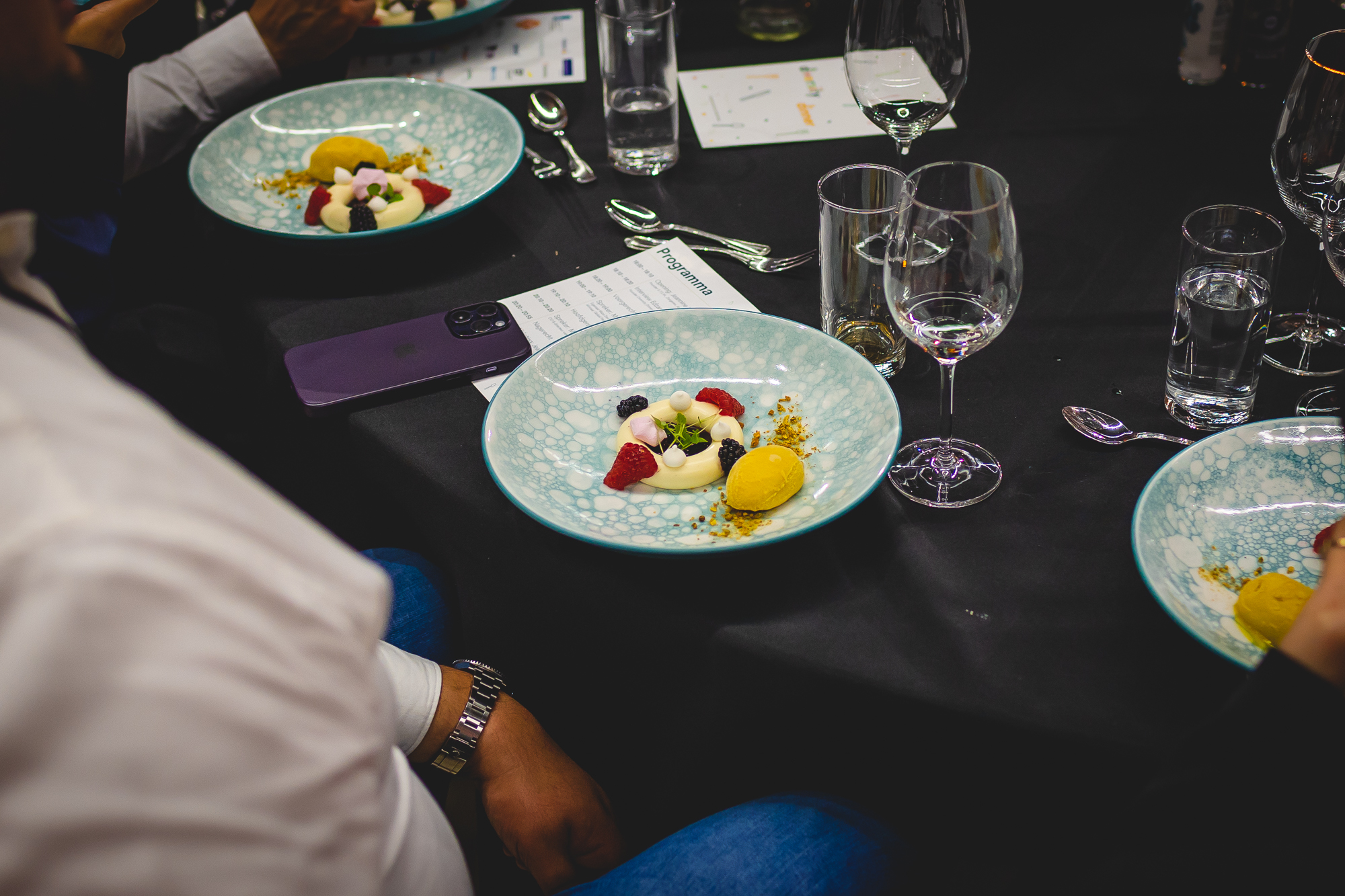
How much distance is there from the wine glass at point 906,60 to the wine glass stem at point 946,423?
1.42 ft

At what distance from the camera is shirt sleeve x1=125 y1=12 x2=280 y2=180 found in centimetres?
148

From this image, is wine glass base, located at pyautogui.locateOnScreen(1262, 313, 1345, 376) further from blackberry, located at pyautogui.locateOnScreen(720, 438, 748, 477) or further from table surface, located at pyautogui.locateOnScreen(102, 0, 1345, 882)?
blackberry, located at pyautogui.locateOnScreen(720, 438, 748, 477)

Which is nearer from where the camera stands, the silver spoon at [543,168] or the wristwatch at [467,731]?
the wristwatch at [467,731]

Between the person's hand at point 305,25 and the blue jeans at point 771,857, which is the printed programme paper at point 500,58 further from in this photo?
the blue jeans at point 771,857

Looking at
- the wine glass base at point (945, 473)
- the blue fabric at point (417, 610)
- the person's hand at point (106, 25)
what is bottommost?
the blue fabric at point (417, 610)

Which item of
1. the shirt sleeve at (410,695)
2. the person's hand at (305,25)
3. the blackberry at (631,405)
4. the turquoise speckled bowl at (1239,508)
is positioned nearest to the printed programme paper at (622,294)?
the blackberry at (631,405)

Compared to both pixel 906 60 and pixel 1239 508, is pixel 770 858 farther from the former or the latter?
pixel 906 60

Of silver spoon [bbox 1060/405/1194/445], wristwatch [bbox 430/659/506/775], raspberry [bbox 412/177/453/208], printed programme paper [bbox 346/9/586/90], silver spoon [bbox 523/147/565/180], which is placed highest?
printed programme paper [bbox 346/9/586/90]

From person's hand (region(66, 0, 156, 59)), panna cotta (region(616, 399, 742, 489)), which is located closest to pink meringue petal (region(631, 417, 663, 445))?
panna cotta (region(616, 399, 742, 489))

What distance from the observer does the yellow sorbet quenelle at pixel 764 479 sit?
0.78 meters

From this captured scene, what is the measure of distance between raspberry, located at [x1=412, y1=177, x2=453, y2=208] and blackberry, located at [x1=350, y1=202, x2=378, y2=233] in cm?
9

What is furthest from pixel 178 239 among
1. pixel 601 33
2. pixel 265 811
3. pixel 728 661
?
pixel 265 811

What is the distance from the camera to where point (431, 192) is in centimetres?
125

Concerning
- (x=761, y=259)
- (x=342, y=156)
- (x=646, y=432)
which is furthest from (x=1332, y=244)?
(x=342, y=156)
